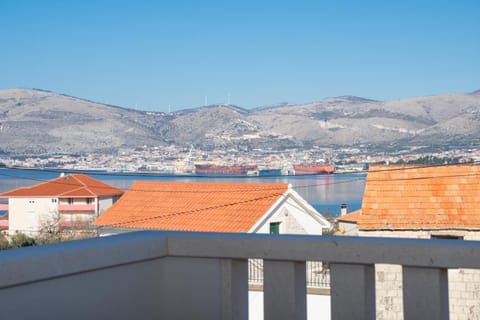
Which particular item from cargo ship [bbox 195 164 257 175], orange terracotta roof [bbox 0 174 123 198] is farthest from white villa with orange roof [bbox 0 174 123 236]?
cargo ship [bbox 195 164 257 175]

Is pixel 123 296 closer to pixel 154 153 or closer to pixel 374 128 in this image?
pixel 154 153

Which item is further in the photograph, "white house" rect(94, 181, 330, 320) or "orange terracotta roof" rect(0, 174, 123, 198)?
"orange terracotta roof" rect(0, 174, 123, 198)

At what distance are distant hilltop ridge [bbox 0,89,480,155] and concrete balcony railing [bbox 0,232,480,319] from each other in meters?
78.3

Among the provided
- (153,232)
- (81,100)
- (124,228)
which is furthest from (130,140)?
(153,232)

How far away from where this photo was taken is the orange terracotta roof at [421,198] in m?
14.1

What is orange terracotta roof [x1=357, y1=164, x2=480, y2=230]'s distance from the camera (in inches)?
554

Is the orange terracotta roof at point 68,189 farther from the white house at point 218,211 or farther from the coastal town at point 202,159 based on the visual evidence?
the white house at point 218,211

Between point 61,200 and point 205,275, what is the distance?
50.0 m

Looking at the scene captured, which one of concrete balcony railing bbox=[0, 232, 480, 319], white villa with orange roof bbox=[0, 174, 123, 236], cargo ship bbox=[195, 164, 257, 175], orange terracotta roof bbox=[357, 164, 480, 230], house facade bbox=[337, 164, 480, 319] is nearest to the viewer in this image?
concrete balcony railing bbox=[0, 232, 480, 319]

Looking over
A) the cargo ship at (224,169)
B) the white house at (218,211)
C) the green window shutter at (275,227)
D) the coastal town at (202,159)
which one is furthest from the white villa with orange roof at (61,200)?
the cargo ship at (224,169)

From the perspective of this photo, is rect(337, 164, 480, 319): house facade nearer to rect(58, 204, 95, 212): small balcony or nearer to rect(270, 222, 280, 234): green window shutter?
rect(270, 222, 280, 234): green window shutter

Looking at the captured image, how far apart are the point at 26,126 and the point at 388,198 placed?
84.8m

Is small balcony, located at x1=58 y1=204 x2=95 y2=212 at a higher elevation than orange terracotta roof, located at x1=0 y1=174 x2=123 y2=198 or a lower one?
lower

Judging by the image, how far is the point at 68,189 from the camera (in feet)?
168
